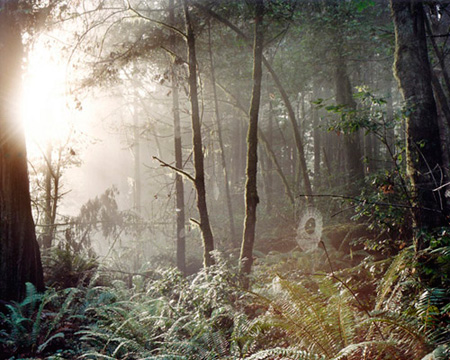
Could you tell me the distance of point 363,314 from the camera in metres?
3.61

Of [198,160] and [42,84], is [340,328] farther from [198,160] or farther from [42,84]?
[42,84]

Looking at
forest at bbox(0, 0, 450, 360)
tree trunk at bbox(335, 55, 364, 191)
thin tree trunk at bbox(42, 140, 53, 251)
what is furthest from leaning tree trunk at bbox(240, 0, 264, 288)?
tree trunk at bbox(335, 55, 364, 191)

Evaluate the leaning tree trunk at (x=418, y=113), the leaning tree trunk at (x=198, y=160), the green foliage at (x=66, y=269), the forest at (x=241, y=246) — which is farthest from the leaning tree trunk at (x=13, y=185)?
the leaning tree trunk at (x=418, y=113)

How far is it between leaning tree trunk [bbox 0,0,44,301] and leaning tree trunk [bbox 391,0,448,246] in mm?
5739

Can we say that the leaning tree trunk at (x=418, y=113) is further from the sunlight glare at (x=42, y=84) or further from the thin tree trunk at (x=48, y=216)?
the thin tree trunk at (x=48, y=216)

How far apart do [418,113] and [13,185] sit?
19.8ft

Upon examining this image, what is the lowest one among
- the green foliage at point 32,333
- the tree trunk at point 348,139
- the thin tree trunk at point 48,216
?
the green foliage at point 32,333

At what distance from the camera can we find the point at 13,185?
5.75m

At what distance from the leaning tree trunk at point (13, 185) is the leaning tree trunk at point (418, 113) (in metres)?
5.74

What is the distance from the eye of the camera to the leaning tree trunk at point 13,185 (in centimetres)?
558

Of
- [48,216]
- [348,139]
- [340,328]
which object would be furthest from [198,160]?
[348,139]

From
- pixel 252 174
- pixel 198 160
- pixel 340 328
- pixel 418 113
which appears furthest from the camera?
pixel 252 174

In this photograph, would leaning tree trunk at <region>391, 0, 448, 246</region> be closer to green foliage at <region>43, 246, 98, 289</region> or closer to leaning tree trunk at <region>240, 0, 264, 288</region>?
leaning tree trunk at <region>240, 0, 264, 288</region>

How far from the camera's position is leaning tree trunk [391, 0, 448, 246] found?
4.23 metres
